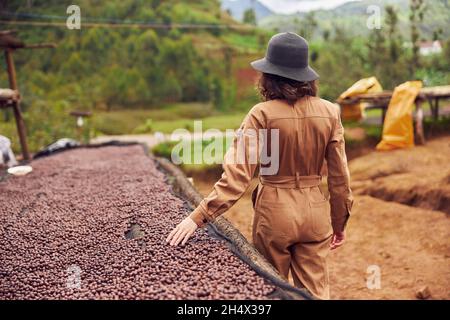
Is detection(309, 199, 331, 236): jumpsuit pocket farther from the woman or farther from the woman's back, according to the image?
the woman's back

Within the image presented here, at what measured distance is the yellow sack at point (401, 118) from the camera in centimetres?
808

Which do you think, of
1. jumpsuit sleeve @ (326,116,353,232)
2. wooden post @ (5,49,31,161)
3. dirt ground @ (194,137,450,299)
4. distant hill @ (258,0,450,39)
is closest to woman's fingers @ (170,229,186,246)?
jumpsuit sleeve @ (326,116,353,232)

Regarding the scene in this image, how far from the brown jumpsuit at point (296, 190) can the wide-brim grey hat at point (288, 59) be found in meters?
0.12

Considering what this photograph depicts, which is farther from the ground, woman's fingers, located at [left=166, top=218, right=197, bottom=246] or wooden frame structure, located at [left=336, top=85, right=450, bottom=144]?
woman's fingers, located at [left=166, top=218, right=197, bottom=246]

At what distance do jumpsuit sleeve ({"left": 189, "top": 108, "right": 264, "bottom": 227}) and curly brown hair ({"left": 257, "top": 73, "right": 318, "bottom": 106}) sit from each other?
127mm

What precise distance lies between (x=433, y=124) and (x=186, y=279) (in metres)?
8.94

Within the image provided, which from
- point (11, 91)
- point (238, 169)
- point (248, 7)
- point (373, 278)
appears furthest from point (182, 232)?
point (248, 7)

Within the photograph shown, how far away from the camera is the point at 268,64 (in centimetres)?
204

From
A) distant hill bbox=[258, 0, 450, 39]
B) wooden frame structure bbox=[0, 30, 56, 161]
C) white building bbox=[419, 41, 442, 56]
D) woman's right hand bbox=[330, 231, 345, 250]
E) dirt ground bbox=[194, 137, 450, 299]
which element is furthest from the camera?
A: white building bbox=[419, 41, 442, 56]

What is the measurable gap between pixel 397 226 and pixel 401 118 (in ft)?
10.4

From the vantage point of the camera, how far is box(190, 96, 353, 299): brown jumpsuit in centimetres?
202

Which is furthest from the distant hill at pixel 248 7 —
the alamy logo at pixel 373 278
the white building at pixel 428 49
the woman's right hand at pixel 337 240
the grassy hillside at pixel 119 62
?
the woman's right hand at pixel 337 240

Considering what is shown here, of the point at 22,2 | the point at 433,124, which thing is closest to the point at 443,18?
the point at 433,124
